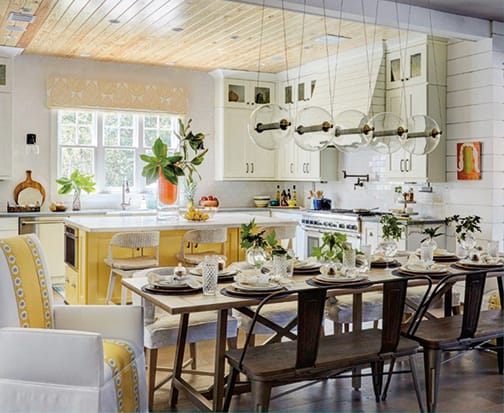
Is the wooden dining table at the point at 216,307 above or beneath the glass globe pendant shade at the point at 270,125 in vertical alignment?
beneath

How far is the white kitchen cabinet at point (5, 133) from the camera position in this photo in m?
7.01

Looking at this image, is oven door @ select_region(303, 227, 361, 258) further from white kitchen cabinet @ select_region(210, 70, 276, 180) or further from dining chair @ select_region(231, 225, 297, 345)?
dining chair @ select_region(231, 225, 297, 345)

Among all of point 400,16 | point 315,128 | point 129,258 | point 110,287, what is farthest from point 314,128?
point 110,287

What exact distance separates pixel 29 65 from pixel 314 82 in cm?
356

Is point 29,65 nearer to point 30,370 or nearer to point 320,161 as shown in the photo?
point 320,161

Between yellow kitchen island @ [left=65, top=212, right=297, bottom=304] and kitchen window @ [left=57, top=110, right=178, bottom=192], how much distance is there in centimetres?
232

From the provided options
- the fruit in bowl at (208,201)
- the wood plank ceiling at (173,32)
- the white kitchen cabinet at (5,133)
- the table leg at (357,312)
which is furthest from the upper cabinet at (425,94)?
the white kitchen cabinet at (5,133)

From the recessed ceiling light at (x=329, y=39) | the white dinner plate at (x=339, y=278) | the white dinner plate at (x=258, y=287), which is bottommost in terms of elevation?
the white dinner plate at (x=258, y=287)

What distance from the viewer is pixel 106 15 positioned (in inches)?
214

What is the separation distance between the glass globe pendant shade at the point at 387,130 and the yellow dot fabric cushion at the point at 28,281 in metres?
2.33

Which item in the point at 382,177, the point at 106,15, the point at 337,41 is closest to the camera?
the point at 106,15

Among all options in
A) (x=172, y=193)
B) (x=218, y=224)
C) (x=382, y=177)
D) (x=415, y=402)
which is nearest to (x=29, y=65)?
(x=172, y=193)

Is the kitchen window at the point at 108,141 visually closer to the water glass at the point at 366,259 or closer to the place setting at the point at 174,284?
the place setting at the point at 174,284

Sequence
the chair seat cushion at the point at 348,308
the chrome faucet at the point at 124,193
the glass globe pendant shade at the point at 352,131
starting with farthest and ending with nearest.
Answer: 1. the chrome faucet at the point at 124,193
2. the glass globe pendant shade at the point at 352,131
3. the chair seat cushion at the point at 348,308
